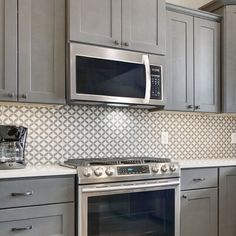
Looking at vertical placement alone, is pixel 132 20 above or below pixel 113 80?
above

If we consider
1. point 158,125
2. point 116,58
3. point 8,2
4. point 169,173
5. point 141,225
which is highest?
point 8,2

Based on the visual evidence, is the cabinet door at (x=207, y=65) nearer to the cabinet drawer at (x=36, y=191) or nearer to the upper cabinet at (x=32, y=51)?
the upper cabinet at (x=32, y=51)

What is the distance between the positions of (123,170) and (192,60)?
4.55 feet

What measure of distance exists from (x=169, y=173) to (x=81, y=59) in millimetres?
1139

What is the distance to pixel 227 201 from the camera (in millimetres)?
2959

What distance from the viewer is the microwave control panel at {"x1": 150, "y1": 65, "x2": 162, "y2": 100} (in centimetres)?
278

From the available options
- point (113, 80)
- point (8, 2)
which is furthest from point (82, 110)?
Answer: point (8, 2)

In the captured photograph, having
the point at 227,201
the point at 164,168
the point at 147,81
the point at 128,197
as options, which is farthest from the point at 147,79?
the point at 227,201

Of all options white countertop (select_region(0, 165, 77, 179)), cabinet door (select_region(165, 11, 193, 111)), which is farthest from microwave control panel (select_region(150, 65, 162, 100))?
white countertop (select_region(0, 165, 77, 179))

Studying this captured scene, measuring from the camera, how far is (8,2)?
7.38 feet

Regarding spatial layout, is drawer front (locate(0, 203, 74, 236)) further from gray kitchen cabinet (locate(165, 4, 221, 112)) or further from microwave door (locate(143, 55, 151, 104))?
gray kitchen cabinet (locate(165, 4, 221, 112))

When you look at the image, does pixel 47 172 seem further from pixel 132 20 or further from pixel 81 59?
pixel 132 20

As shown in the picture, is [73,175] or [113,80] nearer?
[73,175]

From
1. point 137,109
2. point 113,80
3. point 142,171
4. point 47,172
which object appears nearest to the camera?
point 47,172
